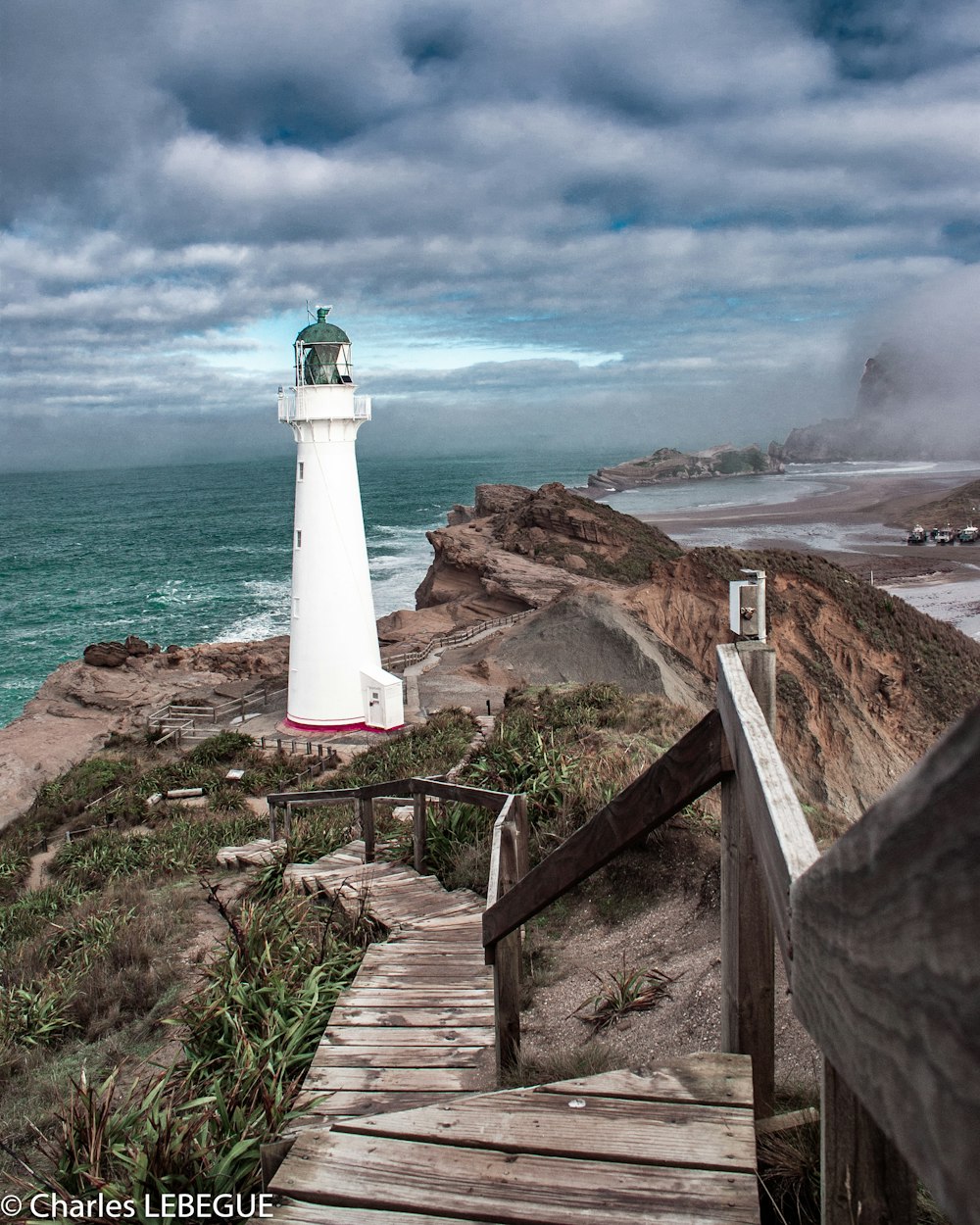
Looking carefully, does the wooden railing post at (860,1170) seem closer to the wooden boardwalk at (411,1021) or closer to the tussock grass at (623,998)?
the wooden boardwalk at (411,1021)

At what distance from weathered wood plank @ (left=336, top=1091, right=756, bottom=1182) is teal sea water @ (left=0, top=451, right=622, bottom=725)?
37.6m

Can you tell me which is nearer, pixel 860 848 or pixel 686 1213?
pixel 860 848

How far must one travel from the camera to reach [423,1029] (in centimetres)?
461

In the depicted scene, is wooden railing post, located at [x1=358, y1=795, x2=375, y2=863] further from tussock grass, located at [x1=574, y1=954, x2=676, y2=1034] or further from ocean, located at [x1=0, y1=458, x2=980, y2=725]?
ocean, located at [x1=0, y1=458, x2=980, y2=725]

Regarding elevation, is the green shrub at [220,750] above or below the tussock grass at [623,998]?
below

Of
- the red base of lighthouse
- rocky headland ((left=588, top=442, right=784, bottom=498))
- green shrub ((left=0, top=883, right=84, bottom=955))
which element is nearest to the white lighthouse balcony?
the red base of lighthouse

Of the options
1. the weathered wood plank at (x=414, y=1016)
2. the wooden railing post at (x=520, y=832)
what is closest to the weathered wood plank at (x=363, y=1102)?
the weathered wood plank at (x=414, y=1016)

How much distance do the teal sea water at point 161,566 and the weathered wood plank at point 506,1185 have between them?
123 feet

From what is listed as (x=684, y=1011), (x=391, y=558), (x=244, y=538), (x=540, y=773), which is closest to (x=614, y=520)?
(x=391, y=558)

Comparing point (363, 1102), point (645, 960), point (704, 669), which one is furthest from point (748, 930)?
point (704, 669)

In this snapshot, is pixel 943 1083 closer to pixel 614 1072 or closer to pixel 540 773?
pixel 614 1072

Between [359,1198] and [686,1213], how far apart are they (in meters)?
0.80

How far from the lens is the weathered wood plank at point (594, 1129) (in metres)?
2.21

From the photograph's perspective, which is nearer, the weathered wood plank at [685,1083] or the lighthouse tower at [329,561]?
the weathered wood plank at [685,1083]
